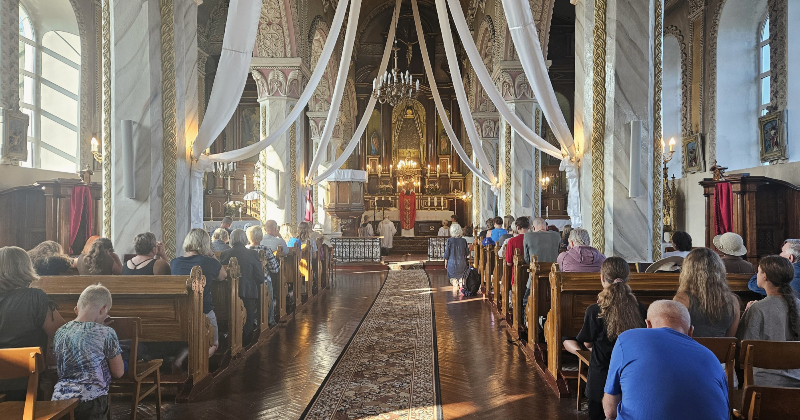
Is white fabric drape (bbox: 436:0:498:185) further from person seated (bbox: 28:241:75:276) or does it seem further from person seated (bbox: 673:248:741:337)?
person seated (bbox: 28:241:75:276)

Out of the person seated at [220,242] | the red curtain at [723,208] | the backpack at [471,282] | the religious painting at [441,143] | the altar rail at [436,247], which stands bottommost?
the backpack at [471,282]

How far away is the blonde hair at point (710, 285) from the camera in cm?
309

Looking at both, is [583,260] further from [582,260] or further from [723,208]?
[723,208]

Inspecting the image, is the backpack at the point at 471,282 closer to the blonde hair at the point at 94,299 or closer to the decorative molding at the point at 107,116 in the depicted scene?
the decorative molding at the point at 107,116

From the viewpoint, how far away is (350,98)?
21.6m

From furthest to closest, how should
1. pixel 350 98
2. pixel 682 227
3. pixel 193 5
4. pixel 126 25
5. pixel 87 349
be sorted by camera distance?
pixel 350 98
pixel 682 227
pixel 193 5
pixel 126 25
pixel 87 349

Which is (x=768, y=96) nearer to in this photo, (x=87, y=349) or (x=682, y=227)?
(x=682, y=227)

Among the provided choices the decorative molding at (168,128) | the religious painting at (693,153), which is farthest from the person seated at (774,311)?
the religious painting at (693,153)

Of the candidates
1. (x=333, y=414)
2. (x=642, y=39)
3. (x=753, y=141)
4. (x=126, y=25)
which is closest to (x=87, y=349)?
(x=333, y=414)

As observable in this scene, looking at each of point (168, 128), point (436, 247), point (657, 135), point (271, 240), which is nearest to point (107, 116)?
point (168, 128)

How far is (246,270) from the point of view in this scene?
5863 millimetres

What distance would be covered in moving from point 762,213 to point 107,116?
34.2 ft

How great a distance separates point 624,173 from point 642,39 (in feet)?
4.70

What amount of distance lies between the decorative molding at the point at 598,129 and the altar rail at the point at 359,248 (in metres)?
8.89
